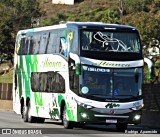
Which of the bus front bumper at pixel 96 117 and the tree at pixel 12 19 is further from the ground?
the bus front bumper at pixel 96 117

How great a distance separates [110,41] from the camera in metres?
26.3

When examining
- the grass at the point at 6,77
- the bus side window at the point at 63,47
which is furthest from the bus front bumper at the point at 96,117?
the grass at the point at 6,77

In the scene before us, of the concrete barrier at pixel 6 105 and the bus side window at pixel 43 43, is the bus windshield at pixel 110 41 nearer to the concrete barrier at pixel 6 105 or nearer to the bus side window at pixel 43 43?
the bus side window at pixel 43 43

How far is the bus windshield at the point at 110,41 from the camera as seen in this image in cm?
2600

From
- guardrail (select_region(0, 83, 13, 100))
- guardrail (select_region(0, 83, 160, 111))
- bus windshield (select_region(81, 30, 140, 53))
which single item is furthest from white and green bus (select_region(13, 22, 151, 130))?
guardrail (select_region(0, 83, 13, 100))

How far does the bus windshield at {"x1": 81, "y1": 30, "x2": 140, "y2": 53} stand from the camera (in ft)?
85.3

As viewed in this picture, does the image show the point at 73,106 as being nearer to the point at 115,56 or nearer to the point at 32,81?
the point at 115,56

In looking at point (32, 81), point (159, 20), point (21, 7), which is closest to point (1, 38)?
point (21, 7)

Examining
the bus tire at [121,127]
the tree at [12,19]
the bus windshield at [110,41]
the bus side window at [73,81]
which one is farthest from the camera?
the tree at [12,19]

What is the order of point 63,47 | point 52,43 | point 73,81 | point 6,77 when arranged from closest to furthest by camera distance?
point 73,81 → point 63,47 → point 52,43 → point 6,77

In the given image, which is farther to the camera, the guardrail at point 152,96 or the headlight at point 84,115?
the guardrail at point 152,96

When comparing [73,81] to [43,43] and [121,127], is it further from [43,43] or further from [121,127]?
[43,43]

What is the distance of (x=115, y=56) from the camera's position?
26047 millimetres

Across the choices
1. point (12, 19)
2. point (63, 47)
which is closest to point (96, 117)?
point (63, 47)
